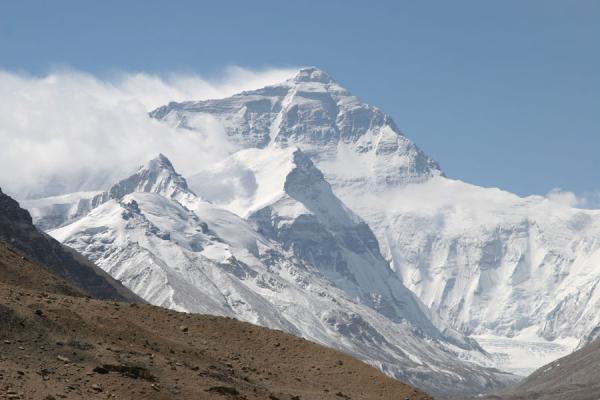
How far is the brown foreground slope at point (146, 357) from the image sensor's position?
197 feet

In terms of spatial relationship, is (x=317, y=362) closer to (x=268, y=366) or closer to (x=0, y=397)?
(x=268, y=366)

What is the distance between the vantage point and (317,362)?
75625 millimetres

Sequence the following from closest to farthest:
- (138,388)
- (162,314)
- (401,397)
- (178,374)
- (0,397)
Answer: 1. (0,397)
2. (138,388)
3. (178,374)
4. (401,397)
5. (162,314)

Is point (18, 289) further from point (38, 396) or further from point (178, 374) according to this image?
point (38, 396)

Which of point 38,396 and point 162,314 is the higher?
point 162,314

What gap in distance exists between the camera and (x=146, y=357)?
65875mm

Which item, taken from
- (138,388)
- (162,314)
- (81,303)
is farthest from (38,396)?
(162,314)

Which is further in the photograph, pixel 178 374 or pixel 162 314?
Result: pixel 162 314

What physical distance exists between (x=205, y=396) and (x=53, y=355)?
734cm

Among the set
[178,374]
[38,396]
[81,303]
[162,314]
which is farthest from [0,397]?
[162,314]

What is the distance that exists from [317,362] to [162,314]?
945 centimetres

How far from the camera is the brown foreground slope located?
6003cm

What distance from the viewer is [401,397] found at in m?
71.3

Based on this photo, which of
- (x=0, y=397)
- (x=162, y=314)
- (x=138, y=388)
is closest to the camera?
(x=0, y=397)
